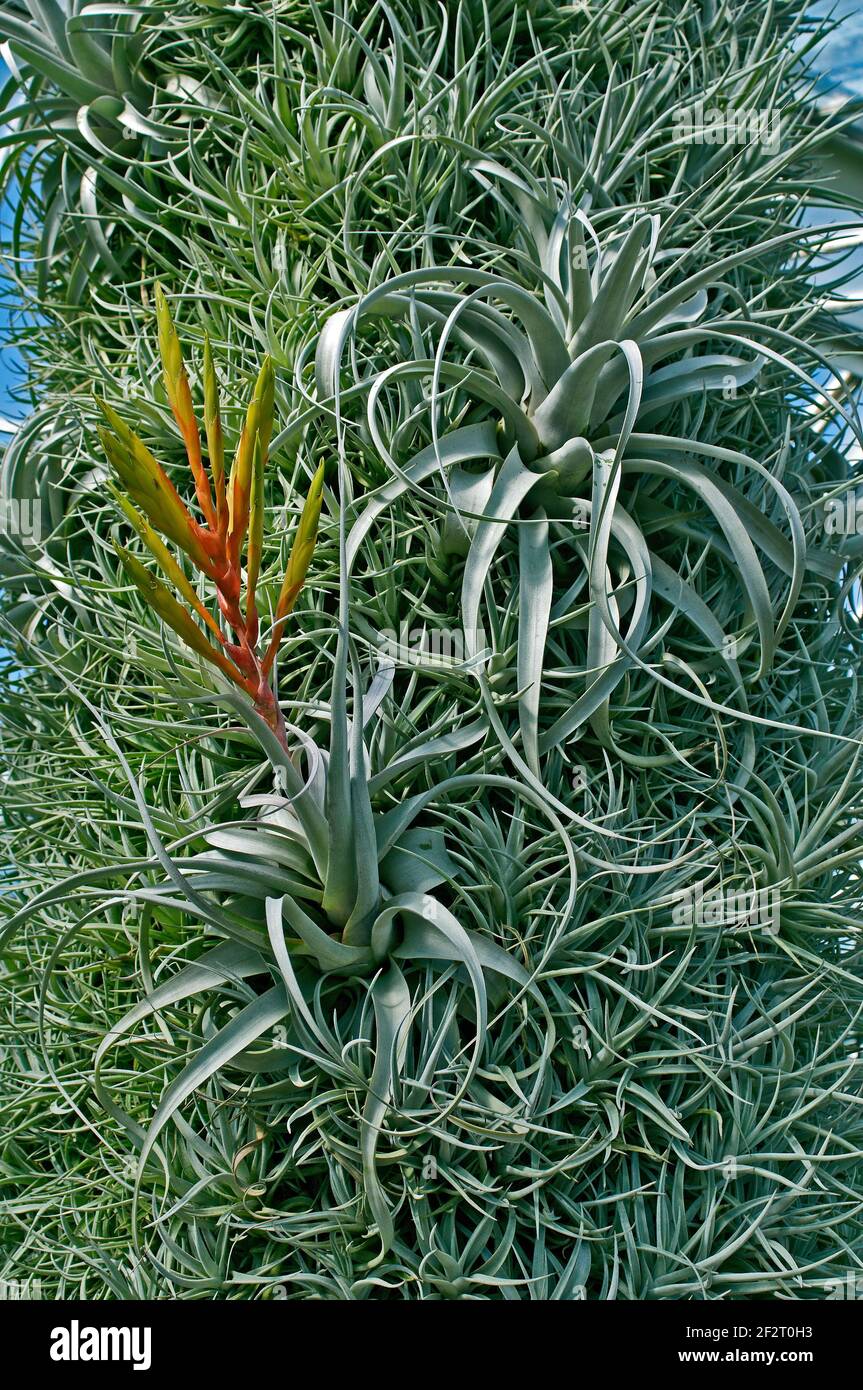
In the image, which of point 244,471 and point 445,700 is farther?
point 445,700

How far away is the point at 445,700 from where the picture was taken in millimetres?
847

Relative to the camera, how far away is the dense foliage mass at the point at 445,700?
29.6 inches

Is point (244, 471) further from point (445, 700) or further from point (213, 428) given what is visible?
point (445, 700)

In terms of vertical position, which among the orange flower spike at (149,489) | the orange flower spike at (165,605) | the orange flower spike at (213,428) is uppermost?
the orange flower spike at (213,428)

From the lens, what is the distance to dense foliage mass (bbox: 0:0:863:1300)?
75 cm

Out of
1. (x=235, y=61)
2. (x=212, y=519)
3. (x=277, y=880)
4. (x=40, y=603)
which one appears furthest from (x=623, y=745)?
(x=235, y=61)

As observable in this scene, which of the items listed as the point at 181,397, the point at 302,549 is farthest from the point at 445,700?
the point at 181,397

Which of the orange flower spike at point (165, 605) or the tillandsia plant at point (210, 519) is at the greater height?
the tillandsia plant at point (210, 519)

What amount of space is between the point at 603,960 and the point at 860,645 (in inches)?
18.2

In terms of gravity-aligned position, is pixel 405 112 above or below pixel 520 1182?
Answer: above

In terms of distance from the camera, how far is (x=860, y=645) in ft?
3.36

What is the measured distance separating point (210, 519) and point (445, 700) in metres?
0.29

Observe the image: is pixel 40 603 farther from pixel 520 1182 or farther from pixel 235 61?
pixel 520 1182

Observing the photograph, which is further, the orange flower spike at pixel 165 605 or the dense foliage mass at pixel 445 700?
the dense foliage mass at pixel 445 700
